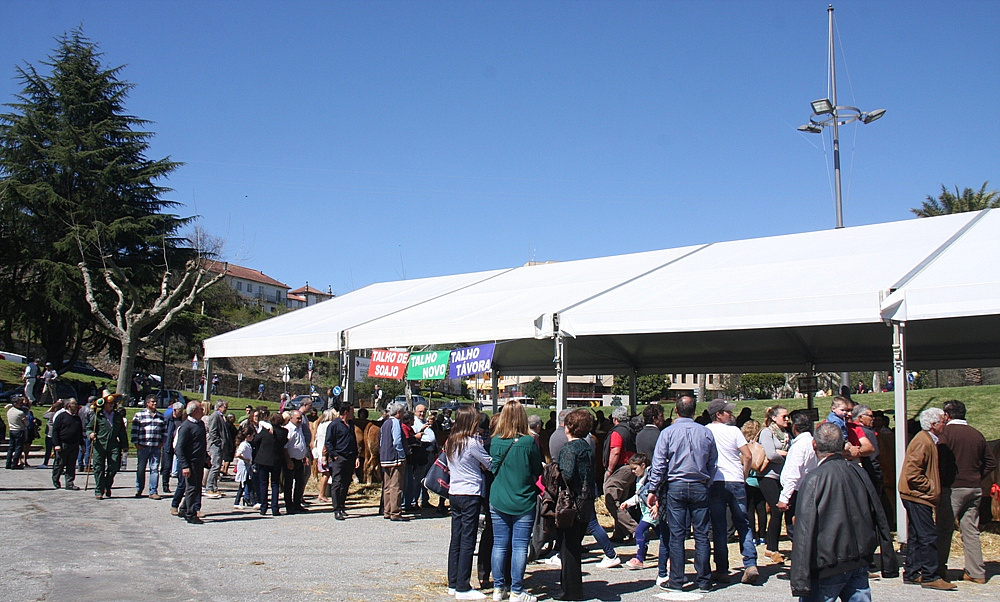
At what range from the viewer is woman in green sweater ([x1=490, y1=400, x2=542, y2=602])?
615cm

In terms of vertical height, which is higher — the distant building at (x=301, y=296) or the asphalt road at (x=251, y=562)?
the distant building at (x=301, y=296)

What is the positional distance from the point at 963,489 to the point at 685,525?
2.62 metres

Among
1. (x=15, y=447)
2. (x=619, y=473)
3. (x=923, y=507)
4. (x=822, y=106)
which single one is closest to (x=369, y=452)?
(x=619, y=473)

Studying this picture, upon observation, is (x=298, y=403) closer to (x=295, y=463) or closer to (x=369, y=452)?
(x=369, y=452)

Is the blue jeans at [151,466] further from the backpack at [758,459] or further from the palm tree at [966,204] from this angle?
the palm tree at [966,204]

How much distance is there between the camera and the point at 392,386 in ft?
189

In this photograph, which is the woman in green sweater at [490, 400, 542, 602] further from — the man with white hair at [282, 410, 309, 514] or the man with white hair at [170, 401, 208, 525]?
the man with white hair at [282, 410, 309, 514]

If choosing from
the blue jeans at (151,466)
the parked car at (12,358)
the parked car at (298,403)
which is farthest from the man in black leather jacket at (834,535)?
the parked car at (12,358)

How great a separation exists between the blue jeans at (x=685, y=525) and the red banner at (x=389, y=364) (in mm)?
7263

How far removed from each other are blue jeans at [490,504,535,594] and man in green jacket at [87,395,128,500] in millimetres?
8206

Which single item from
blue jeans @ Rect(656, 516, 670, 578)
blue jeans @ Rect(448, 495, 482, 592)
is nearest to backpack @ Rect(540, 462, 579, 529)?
blue jeans @ Rect(448, 495, 482, 592)

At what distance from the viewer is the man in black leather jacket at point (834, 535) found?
4258 mm

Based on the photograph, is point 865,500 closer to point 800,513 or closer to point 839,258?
point 800,513

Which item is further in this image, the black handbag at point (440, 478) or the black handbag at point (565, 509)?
the black handbag at point (440, 478)
